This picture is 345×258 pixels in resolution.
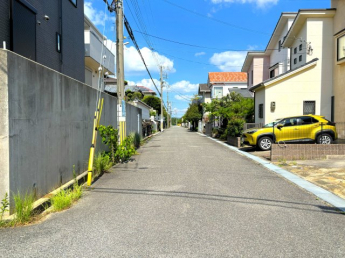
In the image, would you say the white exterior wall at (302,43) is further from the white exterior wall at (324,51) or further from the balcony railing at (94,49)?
the balcony railing at (94,49)

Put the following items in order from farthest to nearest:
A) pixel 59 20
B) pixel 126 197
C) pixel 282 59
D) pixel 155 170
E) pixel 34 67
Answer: pixel 282 59 < pixel 59 20 < pixel 155 170 < pixel 126 197 < pixel 34 67

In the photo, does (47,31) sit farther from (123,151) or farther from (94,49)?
(94,49)

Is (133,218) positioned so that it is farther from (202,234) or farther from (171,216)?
(202,234)

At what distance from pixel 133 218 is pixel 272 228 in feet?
7.06

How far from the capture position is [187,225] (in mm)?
4395

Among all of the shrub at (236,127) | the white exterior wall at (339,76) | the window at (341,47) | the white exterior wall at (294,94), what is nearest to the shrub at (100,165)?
the shrub at (236,127)

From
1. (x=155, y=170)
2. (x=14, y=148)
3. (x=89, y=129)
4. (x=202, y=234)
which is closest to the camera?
(x=202, y=234)

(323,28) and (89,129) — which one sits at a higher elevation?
(323,28)

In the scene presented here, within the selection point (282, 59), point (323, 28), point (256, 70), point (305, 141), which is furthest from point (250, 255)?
point (256, 70)

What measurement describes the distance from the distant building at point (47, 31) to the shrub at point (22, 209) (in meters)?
5.67

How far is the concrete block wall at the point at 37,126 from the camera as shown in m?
4.30

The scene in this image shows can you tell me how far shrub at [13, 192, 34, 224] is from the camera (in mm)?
4367

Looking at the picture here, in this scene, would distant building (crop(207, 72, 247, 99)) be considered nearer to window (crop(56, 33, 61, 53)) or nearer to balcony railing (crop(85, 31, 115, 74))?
balcony railing (crop(85, 31, 115, 74))

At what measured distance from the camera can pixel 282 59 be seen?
23.3m
